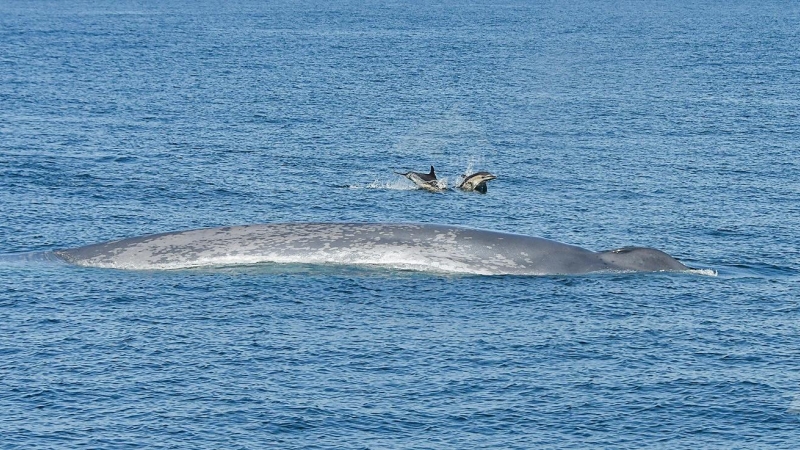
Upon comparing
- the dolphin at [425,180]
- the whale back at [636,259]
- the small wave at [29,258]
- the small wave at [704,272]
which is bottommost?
the dolphin at [425,180]

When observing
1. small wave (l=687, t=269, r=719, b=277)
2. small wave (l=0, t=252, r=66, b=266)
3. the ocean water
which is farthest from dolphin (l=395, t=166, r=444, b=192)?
small wave (l=0, t=252, r=66, b=266)

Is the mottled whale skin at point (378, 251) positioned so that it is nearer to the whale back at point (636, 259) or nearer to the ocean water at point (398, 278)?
the whale back at point (636, 259)

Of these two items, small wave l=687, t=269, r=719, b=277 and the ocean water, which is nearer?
the ocean water

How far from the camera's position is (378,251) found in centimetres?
4706

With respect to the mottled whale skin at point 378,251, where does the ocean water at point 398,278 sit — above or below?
below

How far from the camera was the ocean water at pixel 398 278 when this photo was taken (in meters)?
35.2

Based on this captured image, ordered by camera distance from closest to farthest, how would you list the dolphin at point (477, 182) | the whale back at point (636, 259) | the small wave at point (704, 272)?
the whale back at point (636, 259), the small wave at point (704, 272), the dolphin at point (477, 182)

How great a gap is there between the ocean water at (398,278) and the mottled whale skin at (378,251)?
0.56 m

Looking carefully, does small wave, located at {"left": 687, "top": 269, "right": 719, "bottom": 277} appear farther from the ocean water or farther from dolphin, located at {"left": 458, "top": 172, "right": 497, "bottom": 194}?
dolphin, located at {"left": 458, "top": 172, "right": 497, "bottom": 194}

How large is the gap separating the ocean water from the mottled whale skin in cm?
56

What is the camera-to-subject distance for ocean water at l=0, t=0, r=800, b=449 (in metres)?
35.2

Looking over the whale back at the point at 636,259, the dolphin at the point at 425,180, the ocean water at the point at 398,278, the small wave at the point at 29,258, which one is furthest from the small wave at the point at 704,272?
the dolphin at the point at 425,180

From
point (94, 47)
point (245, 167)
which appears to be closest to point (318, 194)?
point (245, 167)

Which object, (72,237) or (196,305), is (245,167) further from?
(196,305)
